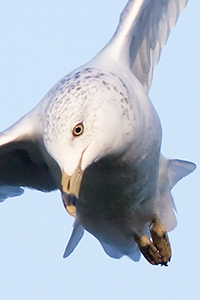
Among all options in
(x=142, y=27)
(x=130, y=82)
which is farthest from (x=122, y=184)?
(x=142, y=27)

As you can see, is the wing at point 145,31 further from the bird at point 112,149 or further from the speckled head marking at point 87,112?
the speckled head marking at point 87,112

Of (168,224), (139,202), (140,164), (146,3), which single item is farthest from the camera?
(168,224)

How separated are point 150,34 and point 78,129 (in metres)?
2.61

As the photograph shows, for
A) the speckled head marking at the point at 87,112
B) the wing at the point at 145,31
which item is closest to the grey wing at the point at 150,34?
the wing at the point at 145,31

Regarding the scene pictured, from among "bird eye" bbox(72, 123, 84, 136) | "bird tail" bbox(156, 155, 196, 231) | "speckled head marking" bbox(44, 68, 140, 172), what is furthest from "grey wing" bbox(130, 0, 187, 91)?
"bird eye" bbox(72, 123, 84, 136)

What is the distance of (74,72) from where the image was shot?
5945 mm

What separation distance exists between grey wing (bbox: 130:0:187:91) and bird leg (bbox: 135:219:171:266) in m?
1.27

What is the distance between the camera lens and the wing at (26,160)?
20.4ft

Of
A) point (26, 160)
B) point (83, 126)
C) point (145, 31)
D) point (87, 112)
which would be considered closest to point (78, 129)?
point (83, 126)

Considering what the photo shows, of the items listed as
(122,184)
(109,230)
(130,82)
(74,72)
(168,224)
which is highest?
(74,72)

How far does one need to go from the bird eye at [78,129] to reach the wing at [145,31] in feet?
5.71

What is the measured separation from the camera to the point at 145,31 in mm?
7383

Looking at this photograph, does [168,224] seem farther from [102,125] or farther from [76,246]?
[102,125]

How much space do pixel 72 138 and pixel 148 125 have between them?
1.17 metres
